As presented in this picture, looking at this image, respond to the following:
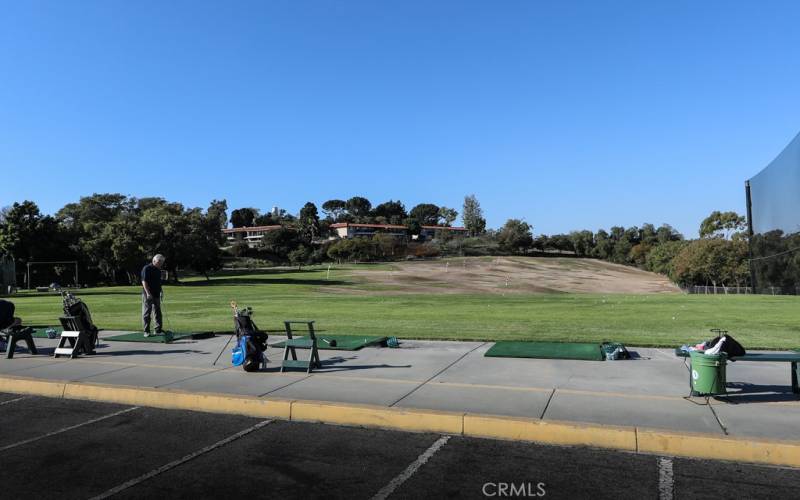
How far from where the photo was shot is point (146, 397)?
7.89 metres

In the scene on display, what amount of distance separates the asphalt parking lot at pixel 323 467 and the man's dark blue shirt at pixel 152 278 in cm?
658

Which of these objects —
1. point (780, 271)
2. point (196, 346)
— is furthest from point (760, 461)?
point (780, 271)

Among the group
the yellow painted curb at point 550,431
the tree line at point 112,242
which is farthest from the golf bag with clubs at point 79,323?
the tree line at point 112,242

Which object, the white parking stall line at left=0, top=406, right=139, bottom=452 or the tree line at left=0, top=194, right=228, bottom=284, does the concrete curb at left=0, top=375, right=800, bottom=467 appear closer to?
the white parking stall line at left=0, top=406, right=139, bottom=452

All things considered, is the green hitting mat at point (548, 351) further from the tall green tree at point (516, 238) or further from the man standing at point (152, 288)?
the tall green tree at point (516, 238)

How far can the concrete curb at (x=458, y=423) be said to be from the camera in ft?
17.5

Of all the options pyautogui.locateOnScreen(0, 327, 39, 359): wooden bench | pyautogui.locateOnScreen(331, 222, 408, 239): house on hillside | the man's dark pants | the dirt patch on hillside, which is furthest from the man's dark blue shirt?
pyautogui.locateOnScreen(331, 222, 408, 239): house on hillside

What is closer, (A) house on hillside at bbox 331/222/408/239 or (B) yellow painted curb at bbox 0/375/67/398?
(B) yellow painted curb at bbox 0/375/67/398

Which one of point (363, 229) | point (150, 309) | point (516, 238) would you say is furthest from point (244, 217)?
point (150, 309)

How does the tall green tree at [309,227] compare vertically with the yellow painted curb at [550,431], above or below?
above

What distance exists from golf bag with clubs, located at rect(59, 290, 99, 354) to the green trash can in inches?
422

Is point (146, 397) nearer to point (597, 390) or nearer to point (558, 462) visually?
point (558, 462)

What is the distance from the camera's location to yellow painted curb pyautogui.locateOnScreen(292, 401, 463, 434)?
6355mm

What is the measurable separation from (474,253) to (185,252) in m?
89.2
